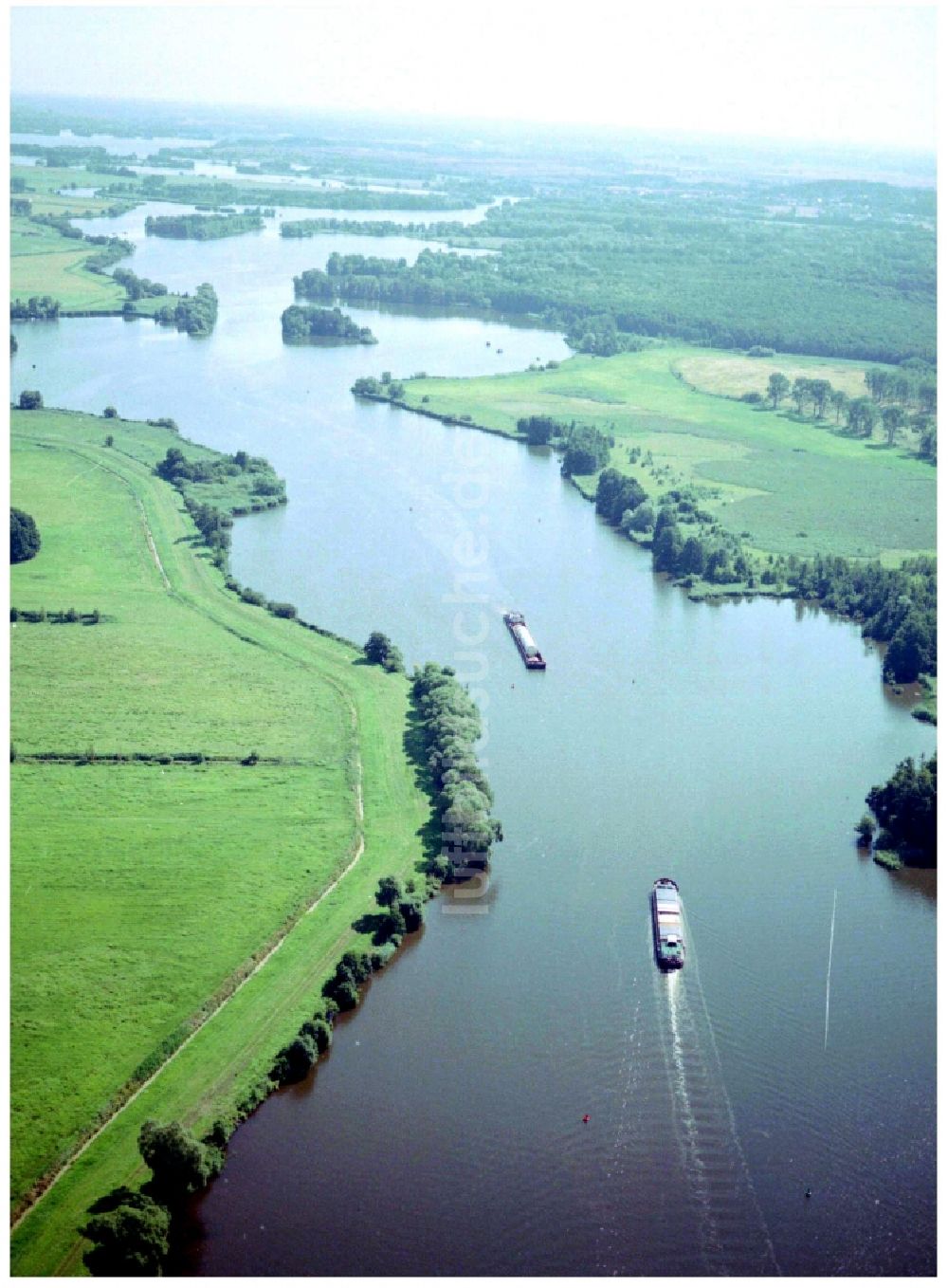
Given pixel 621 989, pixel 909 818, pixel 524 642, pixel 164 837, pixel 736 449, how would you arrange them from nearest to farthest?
pixel 621 989, pixel 164 837, pixel 909 818, pixel 524 642, pixel 736 449

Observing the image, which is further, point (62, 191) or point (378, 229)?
point (62, 191)

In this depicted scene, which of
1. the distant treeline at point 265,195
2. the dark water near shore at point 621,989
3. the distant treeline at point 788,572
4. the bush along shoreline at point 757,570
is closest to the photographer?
the dark water near shore at point 621,989

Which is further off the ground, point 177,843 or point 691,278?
point 691,278

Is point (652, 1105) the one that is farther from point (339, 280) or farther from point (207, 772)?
point (339, 280)

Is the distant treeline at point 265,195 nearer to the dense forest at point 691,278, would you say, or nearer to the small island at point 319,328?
the dense forest at point 691,278

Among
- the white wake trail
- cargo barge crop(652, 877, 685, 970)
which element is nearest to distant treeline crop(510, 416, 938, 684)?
the white wake trail

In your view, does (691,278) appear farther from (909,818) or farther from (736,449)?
(909,818)

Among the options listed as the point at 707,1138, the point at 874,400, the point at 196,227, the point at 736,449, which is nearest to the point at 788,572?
the point at 736,449

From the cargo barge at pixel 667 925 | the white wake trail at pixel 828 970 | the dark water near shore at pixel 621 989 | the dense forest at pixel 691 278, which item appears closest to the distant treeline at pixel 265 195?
the dense forest at pixel 691 278
